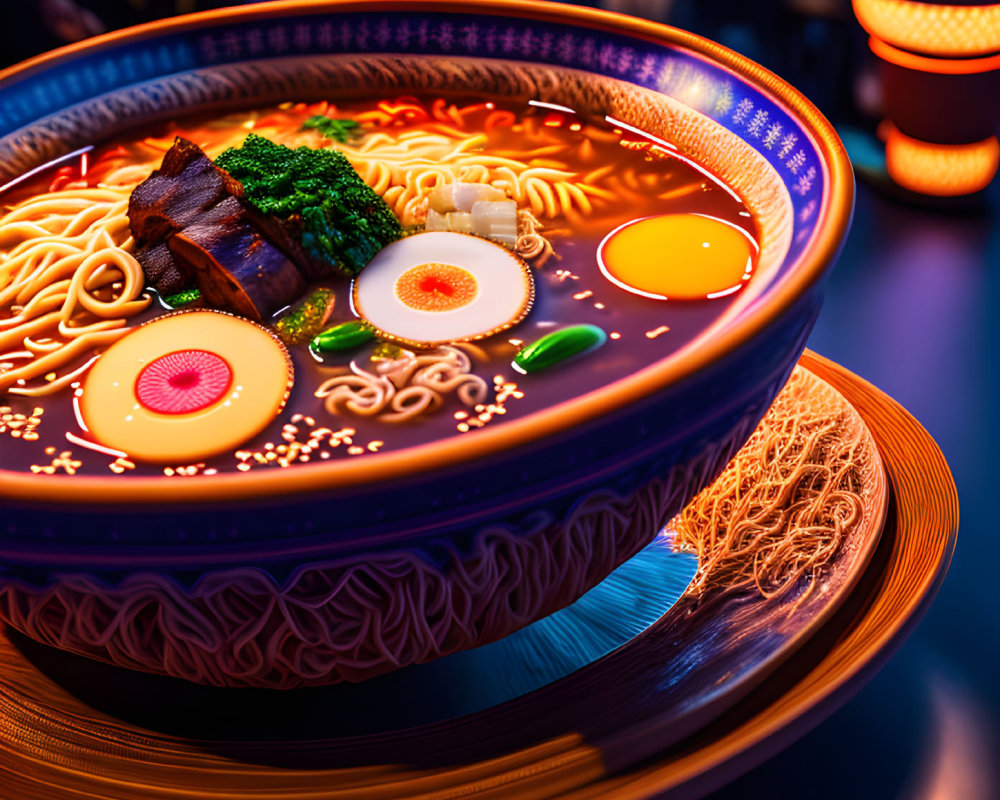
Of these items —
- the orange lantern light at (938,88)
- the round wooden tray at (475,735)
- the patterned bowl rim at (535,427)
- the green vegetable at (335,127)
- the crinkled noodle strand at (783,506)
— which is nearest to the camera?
the patterned bowl rim at (535,427)

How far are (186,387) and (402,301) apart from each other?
313 millimetres

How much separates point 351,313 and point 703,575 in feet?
1.95

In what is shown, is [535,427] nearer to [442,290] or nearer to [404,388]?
[404,388]

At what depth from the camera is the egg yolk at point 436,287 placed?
141 centimetres

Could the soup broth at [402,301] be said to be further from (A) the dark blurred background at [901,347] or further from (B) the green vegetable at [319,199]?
(A) the dark blurred background at [901,347]

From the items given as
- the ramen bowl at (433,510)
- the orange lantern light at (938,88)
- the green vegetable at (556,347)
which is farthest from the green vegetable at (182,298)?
the orange lantern light at (938,88)

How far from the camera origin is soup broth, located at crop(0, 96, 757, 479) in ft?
3.99

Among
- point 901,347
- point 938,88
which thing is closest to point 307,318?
point 901,347

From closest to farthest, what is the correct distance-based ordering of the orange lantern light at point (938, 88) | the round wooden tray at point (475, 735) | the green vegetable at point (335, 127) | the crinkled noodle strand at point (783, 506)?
the round wooden tray at point (475, 735) < the crinkled noodle strand at point (783, 506) < the green vegetable at point (335, 127) < the orange lantern light at point (938, 88)

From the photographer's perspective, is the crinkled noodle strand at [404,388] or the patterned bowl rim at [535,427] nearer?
the patterned bowl rim at [535,427]

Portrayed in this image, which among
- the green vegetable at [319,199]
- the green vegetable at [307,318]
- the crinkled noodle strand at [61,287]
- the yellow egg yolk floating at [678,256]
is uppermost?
the green vegetable at [319,199]

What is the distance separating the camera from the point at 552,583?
113 cm

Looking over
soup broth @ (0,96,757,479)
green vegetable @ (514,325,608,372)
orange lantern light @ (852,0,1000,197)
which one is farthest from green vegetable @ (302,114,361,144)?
orange lantern light @ (852,0,1000,197)

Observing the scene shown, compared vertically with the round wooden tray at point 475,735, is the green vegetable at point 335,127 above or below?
above
